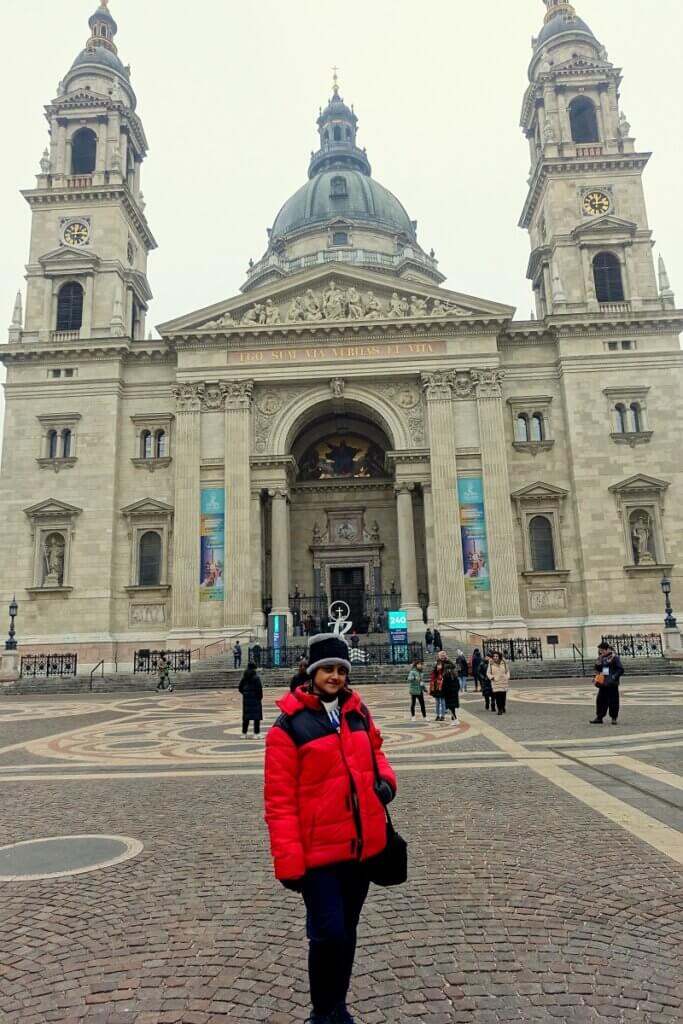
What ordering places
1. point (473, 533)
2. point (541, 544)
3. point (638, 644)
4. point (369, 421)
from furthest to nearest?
point (369, 421)
point (541, 544)
point (473, 533)
point (638, 644)

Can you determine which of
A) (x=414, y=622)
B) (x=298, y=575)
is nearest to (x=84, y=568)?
(x=298, y=575)

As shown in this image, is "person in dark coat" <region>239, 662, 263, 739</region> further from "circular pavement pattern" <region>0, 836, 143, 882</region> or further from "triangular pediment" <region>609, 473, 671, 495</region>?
"triangular pediment" <region>609, 473, 671, 495</region>

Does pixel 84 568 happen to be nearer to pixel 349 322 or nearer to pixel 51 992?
pixel 349 322

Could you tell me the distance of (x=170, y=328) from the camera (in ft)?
134

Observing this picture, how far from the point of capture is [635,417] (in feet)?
132

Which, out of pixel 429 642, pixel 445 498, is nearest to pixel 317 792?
pixel 429 642

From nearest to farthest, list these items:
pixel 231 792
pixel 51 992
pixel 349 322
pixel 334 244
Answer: pixel 51 992, pixel 231 792, pixel 349 322, pixel 334 244

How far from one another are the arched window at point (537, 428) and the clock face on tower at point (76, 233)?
28.5m

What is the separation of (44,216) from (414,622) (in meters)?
32.8

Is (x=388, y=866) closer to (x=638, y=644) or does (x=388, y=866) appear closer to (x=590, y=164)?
(x=638, y=644)

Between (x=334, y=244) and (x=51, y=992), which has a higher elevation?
(x=334, y=244)

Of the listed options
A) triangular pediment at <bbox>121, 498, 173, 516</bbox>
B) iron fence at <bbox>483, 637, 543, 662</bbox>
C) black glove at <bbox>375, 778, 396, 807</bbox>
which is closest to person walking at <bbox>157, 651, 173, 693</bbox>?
triangular pediment at <bbox>121, 498, 173, 516</bbox>

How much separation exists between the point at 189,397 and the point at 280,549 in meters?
9.66

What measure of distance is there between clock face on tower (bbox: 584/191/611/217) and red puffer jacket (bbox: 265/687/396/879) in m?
46.8
